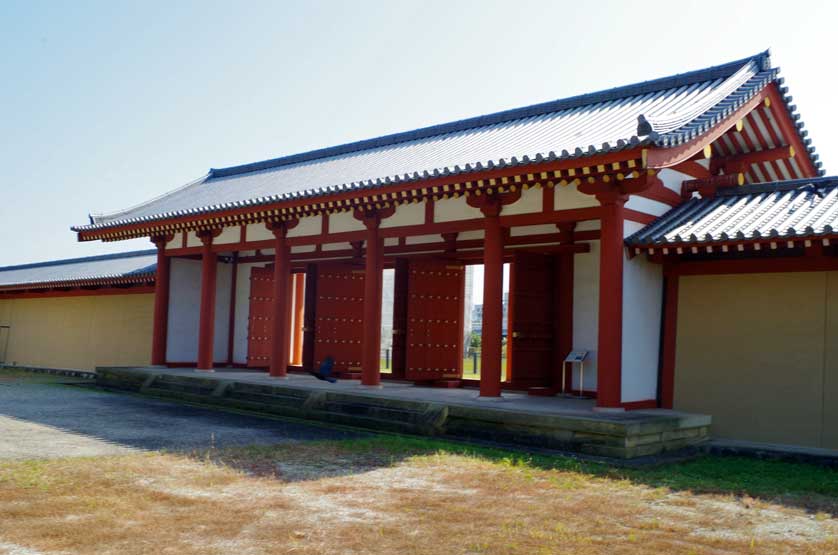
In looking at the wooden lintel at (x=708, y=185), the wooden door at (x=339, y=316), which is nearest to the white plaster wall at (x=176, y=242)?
the wooden door at (x=339, y=316)

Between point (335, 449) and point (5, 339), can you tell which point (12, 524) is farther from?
point (5, 339)

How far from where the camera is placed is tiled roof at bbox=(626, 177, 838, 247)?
348 inches

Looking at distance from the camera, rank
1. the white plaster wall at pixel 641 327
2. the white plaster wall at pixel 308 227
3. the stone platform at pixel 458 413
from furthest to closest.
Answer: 1. the white plaster wall at pixel 308 227
2. the white plaster wall at pixel 641 327
3. the stone platform at pixel 458 413

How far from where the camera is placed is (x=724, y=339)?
400 inches

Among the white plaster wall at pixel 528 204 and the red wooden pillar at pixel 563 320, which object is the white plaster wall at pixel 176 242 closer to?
the red wooden pillar at pixel 563 320

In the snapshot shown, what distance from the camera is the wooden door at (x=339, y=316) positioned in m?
15.9

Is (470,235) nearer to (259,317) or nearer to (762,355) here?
(762,355)

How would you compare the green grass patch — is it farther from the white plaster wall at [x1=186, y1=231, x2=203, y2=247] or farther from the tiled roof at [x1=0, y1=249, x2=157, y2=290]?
the tiled roof at [x1=0, y1=249, x2=157, y2=290]

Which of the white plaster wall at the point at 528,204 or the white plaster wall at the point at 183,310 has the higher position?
the white plaster wall at the point at 528,204

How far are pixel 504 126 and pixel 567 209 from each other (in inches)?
179

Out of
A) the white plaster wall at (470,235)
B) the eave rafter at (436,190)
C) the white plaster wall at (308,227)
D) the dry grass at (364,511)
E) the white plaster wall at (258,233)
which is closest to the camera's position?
the dry grass at (364,511)

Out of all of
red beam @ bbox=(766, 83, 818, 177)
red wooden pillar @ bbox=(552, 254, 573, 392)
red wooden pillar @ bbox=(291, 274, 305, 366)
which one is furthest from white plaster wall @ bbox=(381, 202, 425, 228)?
red wooden pillar @ bbox=(291, 274, 305, 366)

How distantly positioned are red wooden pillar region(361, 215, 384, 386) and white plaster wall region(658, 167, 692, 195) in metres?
4.40

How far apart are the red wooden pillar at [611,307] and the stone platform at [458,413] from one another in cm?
34
